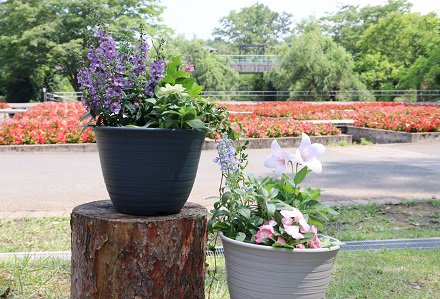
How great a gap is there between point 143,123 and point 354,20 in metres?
45.8

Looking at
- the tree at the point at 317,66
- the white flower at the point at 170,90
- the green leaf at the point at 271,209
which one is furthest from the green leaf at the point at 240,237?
the tree at the point at 317,66

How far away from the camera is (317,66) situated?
30.5 meters

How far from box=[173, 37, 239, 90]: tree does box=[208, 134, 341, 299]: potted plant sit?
31728 millimetres

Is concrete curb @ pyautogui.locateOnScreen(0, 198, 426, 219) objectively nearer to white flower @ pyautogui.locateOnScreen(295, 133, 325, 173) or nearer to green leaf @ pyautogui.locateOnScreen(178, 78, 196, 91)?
green leaf @ pyautogui.locateOnScreen(178, 78, 196, 91)

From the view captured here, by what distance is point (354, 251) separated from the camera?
3.46 m

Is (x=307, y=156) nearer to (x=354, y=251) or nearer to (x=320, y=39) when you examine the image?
(x=354, y=251)

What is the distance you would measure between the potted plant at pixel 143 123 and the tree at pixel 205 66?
3175cm

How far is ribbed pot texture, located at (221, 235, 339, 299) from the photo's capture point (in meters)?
1.79

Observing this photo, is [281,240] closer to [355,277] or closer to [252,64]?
[355,277]

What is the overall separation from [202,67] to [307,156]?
108 feet

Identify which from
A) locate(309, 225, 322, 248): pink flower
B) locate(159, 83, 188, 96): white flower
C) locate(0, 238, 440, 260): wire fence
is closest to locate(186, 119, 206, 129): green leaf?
locate(159, 83, 188, 96): white flower

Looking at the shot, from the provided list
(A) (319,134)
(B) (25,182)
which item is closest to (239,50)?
(A) (319,134)

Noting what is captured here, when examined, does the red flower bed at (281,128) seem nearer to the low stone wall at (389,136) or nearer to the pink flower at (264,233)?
the low stone wall at (389,136)

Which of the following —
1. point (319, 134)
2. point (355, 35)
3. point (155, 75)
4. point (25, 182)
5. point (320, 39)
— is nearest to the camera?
point (155, 75)
